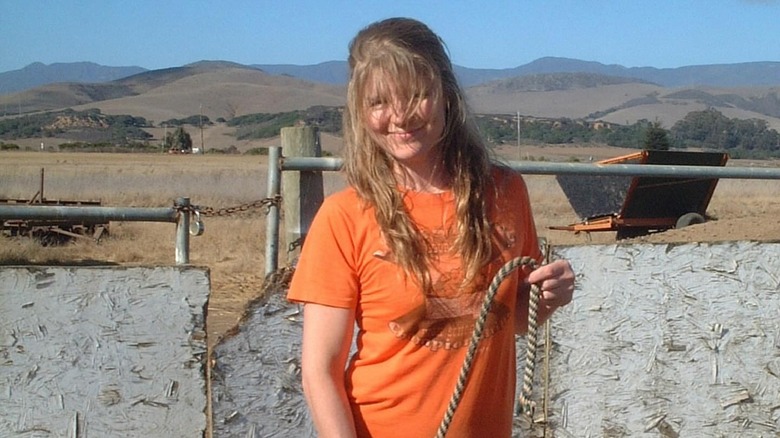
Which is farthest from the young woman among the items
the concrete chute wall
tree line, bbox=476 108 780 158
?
tree line, bbox=476 108 780 158

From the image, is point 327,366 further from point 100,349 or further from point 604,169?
point 604,169

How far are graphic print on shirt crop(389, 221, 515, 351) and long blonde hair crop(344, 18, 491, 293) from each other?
0.02 metres

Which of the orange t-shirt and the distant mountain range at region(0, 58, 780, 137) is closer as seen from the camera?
the orange t-shirt

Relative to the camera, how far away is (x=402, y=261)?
2066 mm

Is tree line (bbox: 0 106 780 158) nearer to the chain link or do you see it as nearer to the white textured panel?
the white textured panel

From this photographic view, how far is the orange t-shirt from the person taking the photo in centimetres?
210

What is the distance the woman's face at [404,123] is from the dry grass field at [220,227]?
217cm

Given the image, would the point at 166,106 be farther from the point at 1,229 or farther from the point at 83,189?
the point at 1,229

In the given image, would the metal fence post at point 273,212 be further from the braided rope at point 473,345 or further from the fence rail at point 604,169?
the braided rope at point 473,345

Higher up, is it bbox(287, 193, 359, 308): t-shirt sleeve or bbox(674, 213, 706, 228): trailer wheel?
bbox(287, 193, 359, 308): t-shirt sleeve

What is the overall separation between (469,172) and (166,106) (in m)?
152

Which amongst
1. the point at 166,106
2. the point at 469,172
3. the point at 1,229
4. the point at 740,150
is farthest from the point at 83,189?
the point at 166,106

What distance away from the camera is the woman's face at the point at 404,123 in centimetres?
207

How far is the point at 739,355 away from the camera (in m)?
4.55
